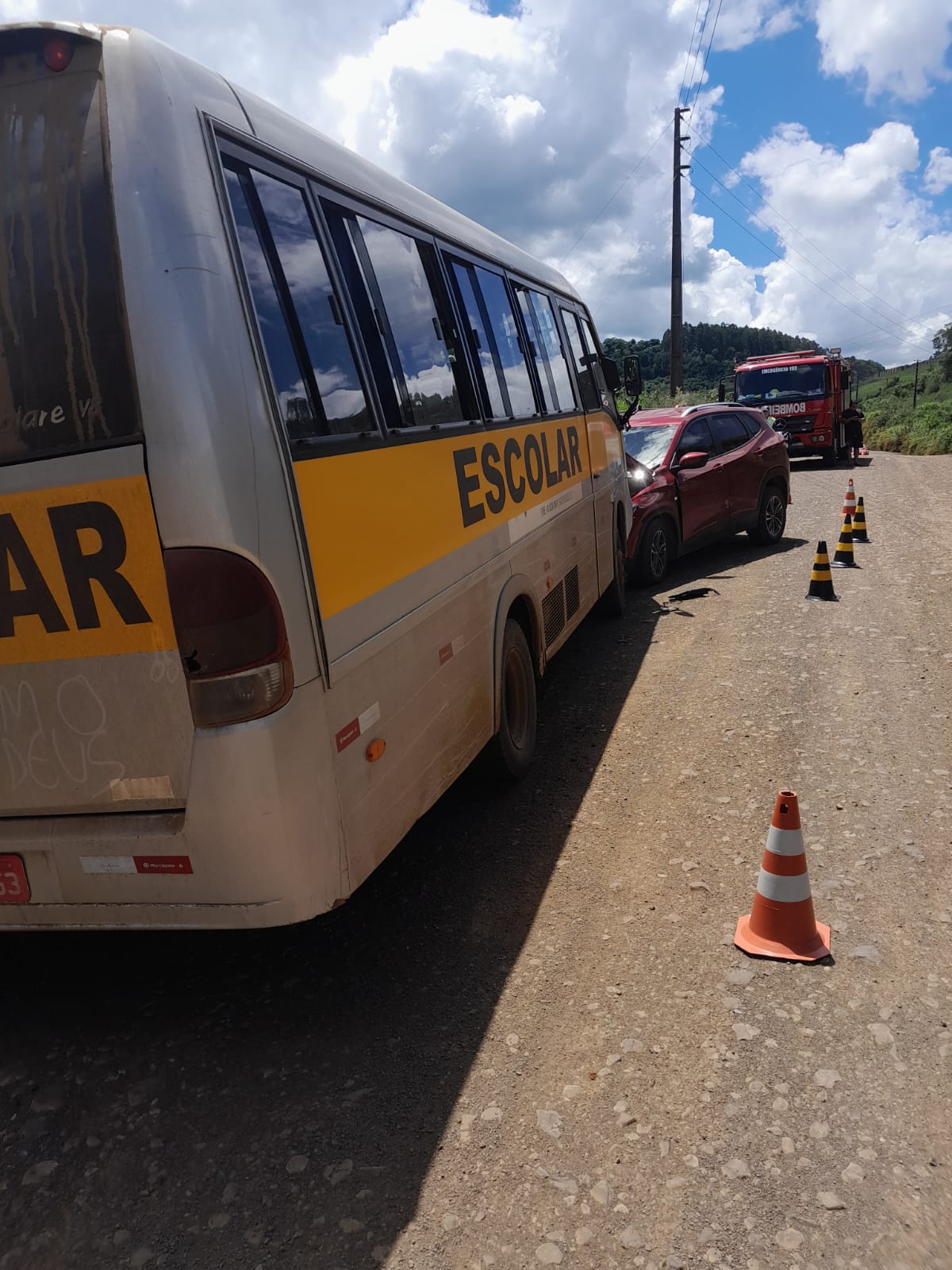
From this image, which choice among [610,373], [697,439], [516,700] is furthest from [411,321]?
[697,439]

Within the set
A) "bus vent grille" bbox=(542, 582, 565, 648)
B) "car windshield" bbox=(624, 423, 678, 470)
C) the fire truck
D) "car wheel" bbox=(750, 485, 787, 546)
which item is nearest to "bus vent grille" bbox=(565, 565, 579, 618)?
"bus vent grille" bbox=(542, 582, 565, 648)

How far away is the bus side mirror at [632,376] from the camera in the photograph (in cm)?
956

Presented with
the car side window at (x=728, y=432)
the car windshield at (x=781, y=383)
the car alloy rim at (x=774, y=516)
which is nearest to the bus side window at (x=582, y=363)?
the car side window at (x=728, y=432)

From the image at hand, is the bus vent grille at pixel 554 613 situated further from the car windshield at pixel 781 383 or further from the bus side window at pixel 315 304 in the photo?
the car windshield at pixel 781 383

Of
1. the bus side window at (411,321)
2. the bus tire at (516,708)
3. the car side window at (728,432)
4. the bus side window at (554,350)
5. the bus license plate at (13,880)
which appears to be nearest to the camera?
the bus license plate at (13,880)

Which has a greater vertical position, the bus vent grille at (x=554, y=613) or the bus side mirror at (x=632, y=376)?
the bus side mirror at (x=632, y=376)

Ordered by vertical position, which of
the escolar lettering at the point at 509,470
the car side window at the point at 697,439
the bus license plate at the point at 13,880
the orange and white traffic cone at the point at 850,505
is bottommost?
the orange and white traffic cone at the point at 850,505

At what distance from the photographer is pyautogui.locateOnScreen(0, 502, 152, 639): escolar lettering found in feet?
8.40

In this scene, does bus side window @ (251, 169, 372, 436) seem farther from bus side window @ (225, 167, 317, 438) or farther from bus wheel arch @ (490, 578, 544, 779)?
bus wheel arch @ (490, 578, 544, 779)

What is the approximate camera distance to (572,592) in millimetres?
6711

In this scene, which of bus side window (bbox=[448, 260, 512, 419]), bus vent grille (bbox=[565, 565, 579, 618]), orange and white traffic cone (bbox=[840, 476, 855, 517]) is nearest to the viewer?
bus side window (bbox=[448, 260, 512, 419])

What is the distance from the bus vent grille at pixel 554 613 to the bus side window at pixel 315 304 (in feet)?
8.69

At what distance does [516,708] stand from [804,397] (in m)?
20.3

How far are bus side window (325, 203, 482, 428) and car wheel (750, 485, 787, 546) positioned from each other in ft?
26.2
